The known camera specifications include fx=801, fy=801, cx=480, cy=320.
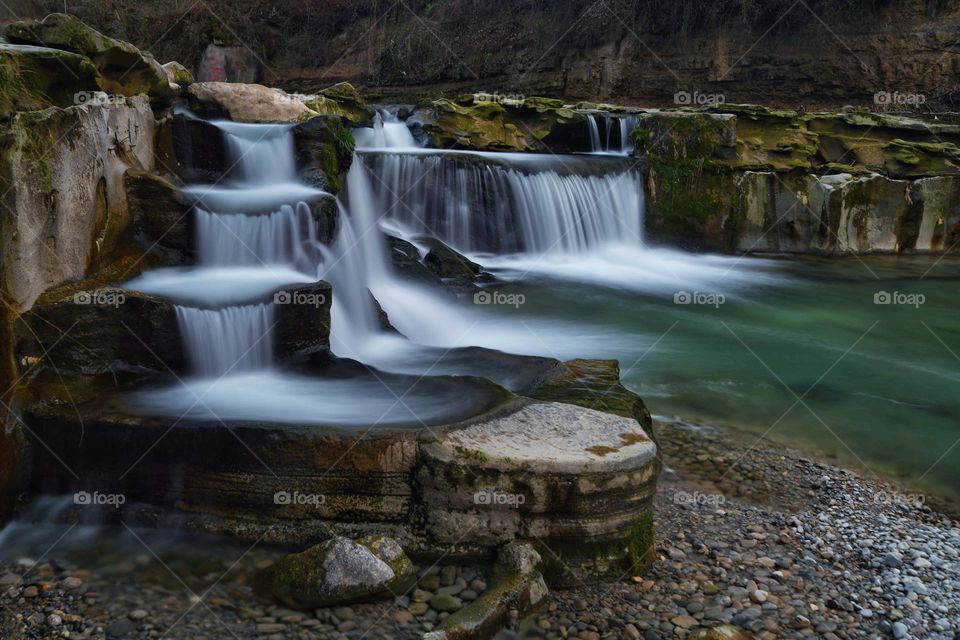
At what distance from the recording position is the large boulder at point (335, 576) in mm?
3543

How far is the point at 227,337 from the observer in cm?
531

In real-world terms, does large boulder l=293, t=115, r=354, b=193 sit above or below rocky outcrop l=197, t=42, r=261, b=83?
below

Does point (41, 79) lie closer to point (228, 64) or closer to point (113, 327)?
point (113, 327)

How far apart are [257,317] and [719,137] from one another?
1021 cm

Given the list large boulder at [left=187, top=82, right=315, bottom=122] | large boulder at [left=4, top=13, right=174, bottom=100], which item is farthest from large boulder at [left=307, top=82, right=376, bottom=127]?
large boulder at [left=4, top=13, right=174, bottom=100]

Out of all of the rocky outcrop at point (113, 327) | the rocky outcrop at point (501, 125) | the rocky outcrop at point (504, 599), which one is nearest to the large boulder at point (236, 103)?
the rocky outcrop at point (501, 125)

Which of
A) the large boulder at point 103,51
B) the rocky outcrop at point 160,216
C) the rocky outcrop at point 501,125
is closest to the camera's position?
the rocky outcrop at point 160,216

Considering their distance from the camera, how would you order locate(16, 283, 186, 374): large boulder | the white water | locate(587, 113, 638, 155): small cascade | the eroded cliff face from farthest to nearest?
the eroded cliff face, locate(587, 113, 638, 155): small cascade, the white water, locate(16, 283, 186, 374): large boulder

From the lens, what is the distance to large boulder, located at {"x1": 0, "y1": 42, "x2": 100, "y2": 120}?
16.1 ft

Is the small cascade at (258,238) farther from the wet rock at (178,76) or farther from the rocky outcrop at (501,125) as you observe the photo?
the rocky outcrop at (501,125)

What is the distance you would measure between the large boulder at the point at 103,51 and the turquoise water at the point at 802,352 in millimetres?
4255

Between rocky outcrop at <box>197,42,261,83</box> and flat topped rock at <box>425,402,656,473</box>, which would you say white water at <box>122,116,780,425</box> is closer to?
flat topped rock at <box>425,402,656,473</box>

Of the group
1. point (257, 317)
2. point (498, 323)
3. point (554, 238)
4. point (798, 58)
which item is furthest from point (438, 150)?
point (798, 58)

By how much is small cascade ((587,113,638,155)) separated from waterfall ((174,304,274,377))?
9902mm
